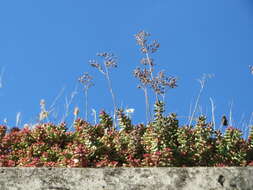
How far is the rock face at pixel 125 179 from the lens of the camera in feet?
10.2

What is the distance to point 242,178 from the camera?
3.18 metres

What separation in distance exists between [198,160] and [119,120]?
1.16 metres

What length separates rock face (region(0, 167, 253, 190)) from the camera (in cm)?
312

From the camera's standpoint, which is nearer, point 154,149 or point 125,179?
point 125,179

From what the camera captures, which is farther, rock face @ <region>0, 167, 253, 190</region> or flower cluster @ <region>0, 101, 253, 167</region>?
flower cluster @ <region>0, 101, 253, 167</region>

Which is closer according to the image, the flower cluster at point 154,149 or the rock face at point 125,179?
the rock face at point 125,179

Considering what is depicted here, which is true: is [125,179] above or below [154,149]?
below

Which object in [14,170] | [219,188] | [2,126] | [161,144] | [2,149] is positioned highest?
[2,126]

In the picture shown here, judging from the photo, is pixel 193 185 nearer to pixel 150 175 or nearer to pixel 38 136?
pixel 150 175

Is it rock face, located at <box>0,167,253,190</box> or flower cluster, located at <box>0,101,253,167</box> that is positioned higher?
flower cluster, located at <box>0,101,253,167</box>

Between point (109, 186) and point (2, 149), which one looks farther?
point (2, 149)

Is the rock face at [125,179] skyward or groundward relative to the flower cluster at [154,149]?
groundward

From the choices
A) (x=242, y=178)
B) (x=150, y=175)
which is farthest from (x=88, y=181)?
(x=242, y=178)

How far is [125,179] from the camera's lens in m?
3.15
